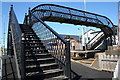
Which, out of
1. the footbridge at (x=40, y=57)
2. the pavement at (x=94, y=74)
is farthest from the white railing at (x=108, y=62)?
the footbridge at (x=40, y=57)

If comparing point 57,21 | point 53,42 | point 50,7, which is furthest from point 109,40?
point 53,42

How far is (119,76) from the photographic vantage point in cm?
288

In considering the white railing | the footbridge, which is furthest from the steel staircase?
the white railing

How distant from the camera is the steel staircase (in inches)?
162

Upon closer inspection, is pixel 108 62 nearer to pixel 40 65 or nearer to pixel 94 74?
pixel 94 74

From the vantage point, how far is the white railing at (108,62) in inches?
247

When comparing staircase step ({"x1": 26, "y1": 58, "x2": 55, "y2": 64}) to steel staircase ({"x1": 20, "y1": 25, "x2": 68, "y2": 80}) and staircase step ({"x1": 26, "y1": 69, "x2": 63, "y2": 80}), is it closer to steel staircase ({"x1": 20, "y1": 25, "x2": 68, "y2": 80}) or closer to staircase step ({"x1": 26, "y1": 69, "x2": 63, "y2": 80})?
steel staircase ({"x1": 20, "y1": 25, "x2": 68, "y2": 80})

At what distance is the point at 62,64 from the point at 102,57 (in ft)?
11.0

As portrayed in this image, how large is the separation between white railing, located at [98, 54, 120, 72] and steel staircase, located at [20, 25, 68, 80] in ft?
11.0

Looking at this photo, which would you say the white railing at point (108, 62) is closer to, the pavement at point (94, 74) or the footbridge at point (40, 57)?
the pavement at point (94, 74)

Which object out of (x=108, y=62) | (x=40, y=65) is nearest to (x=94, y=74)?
(x=108, y=62)

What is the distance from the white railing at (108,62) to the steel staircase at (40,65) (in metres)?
3.35

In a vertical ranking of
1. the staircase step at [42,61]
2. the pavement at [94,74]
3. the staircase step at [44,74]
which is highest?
the staircase step at [42,61]

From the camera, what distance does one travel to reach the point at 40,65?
14.8 ft
